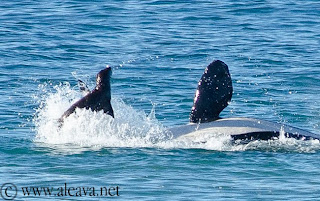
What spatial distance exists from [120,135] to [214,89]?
6.34 feet

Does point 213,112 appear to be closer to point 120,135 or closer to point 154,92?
point 120,135

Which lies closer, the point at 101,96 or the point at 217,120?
the point at 101,96

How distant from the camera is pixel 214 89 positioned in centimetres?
1648

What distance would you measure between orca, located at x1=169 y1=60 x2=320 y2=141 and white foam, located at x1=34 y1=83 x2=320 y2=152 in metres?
0.18

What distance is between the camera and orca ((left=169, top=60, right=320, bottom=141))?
53.4 feet

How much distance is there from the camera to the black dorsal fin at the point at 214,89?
53.9 feet

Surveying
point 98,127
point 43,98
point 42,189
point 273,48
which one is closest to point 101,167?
point 42,189

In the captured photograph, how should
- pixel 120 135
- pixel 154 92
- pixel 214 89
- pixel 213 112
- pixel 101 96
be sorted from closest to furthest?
1. pixel 101 96
2. pixel 214 89
3. pixel 213 112
4. pixel 120 135
5. pixel 154 92

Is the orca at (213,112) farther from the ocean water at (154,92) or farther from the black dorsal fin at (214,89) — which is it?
the ocean water at (154,92)

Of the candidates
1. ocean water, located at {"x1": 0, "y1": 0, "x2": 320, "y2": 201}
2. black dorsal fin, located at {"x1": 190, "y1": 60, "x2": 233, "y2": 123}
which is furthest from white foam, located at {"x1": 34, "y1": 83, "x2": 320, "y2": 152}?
black dorsal fin, located at {"x1": 190, "y1": 60, "x2": 233, "y2": 123}

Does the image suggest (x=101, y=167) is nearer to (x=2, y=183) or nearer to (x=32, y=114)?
(x=2, y=183)

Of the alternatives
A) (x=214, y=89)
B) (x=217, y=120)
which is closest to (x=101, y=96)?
(x=214, y=89)

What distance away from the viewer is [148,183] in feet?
44.2

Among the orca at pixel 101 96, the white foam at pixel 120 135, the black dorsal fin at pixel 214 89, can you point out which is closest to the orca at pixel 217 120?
the black dorsal fin at pixel 214 89
